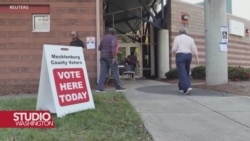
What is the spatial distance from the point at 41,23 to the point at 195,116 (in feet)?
28.2

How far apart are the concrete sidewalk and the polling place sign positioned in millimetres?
1262

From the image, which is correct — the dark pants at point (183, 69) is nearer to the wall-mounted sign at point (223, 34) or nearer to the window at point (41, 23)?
the wall-mounted sign at point (223, 34)

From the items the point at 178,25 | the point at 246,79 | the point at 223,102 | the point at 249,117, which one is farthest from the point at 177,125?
the point at 178,25

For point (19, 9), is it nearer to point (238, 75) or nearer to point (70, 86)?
point (70, 86)

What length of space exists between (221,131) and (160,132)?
104 centimetres

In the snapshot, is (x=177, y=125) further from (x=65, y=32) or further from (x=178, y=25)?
(x=178, y=25)

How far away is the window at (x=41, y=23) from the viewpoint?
14602 mm

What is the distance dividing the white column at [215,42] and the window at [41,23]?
5.73 metres

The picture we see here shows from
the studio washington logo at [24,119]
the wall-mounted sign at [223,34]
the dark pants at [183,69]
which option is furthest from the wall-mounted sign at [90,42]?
the studio washington logo at [24,119]

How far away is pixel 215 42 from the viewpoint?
13.7 meters

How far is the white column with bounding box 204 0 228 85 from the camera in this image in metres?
13.7

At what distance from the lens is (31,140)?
18.8 feet

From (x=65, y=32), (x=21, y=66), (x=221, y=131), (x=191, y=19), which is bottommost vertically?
(x=221, y=131)

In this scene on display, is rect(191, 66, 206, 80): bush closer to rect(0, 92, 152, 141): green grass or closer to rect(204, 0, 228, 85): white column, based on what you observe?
rect(204, 0, 228, 85): white column
